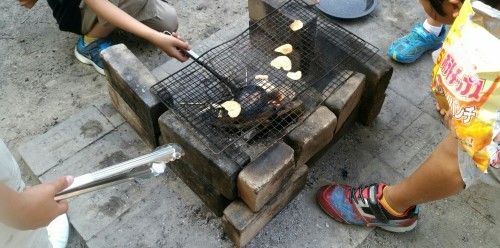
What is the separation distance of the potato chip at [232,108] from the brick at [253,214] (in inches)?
18.4

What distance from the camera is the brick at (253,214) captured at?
223 centimetres

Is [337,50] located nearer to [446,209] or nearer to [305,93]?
[305,93]

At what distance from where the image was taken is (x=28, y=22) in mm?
3787

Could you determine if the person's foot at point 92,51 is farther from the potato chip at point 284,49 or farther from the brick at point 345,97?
the brick at point 345,97

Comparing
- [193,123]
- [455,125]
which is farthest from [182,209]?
[455,125]

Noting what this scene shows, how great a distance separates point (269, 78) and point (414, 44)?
1.38 m

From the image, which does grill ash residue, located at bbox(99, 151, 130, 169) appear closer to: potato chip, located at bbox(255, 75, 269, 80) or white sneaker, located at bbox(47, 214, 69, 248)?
white sneaker, located at bbox(47, 214, 69, 248)

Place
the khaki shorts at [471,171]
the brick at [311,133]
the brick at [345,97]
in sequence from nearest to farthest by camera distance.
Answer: the khaki shorts at [471,171], the brick at [311,133], the brick at [345,97]

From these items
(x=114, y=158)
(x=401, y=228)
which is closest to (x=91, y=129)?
(x=114, y=158)

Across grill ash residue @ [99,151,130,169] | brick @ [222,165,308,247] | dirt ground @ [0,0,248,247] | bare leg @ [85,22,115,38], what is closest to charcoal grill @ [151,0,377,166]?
brick @ [222,165,308,247]

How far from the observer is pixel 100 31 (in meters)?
3.33

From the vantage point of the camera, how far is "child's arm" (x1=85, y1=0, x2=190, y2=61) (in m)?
2.56

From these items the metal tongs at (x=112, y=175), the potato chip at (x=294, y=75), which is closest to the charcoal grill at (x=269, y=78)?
the potato chip at (x=294, y=75)

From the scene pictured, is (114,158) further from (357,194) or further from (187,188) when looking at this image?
(357,194)
